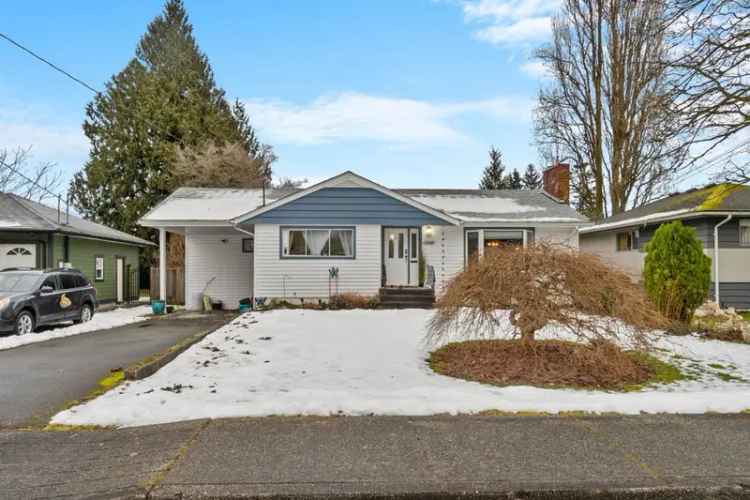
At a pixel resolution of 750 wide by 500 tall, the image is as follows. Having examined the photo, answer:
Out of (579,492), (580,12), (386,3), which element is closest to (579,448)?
(579,492)

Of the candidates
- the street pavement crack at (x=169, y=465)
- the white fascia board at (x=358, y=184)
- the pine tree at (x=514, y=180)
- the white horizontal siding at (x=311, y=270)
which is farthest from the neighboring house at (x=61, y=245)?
the pine tree at (x=514, y=180)

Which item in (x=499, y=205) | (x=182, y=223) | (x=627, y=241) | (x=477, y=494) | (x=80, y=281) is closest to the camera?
(x=477, y=494)

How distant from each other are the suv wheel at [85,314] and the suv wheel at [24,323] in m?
1.92

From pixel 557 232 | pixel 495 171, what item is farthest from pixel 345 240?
pixel 495 171

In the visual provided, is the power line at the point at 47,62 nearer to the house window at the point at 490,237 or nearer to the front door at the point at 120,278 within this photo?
the front door at the point at 120,278

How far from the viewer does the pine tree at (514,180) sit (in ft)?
138

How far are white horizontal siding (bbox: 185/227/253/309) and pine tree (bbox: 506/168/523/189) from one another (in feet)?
104

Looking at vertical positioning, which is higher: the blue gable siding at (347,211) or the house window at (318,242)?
the blue gable siding at (347,211)

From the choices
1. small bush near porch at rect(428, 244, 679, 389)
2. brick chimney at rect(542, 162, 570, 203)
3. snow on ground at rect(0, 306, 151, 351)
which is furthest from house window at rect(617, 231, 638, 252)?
snow on ground at rect(0, 306, 151, 351)

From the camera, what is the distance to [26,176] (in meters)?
29.4

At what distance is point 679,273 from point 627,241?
907 centimetres

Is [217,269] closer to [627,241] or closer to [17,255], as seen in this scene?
[17,255]

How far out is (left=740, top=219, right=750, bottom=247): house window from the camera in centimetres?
1439

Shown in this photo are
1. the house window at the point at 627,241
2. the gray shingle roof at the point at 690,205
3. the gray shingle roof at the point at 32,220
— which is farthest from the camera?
the house window at the point at 627,241
